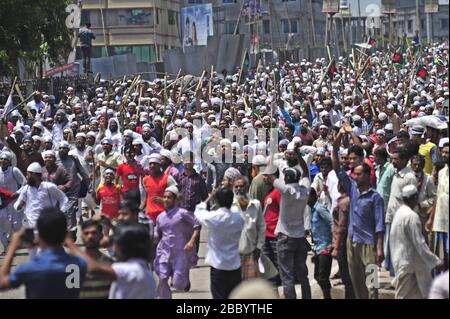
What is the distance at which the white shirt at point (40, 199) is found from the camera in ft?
50.6

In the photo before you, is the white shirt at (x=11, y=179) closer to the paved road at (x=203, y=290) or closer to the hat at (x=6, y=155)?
the hat at (x=6, y=155)

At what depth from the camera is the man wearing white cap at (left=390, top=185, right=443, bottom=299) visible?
1112 centimetres

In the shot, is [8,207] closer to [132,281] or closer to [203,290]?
[203,290]

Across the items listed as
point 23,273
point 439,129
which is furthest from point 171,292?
point 23,273

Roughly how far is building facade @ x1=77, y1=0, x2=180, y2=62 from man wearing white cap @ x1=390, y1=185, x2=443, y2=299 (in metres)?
74.8

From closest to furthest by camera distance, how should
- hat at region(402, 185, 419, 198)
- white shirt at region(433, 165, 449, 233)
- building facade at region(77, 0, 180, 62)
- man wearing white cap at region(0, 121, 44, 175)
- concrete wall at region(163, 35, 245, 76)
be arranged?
hat at region(402, 185, 419, 198) < white shirt at region(433, 165, 449, 233) < man wearing white cap at region(0, 121, 44, 175) < concrete wall at region(163, 35, 245, 76) < building facade at region(77, 0, 180, 62)

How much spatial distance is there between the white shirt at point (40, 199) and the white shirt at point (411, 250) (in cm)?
512

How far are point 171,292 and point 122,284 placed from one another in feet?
17.8

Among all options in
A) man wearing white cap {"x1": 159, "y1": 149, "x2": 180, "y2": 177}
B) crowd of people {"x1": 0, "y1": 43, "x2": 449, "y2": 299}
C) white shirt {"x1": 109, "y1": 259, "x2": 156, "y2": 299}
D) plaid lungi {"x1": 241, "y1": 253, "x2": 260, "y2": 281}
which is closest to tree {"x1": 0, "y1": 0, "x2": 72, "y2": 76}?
crowd of people {"x1": 0, "y1": 43, "x2": 449, "y2": 299}

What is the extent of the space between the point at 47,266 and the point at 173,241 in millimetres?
4822

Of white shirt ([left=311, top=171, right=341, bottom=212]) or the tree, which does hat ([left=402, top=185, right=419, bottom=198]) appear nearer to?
white shirt ([left=311, top=171, right=341, bottom=212])

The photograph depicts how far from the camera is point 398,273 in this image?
11.3 m

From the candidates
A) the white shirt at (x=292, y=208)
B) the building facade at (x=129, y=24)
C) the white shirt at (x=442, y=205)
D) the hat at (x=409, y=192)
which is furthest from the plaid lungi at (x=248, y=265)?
the building facade at (x=129, y=24)
